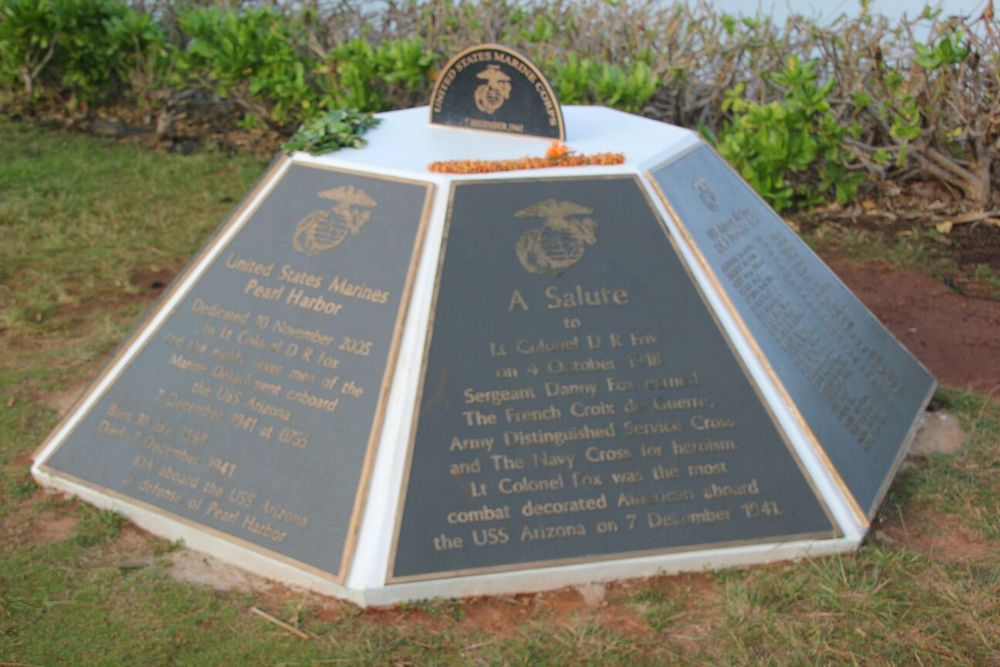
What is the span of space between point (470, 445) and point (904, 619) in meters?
1.47

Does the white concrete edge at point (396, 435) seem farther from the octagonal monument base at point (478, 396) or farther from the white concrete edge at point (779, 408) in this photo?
the white concrete edge at point (779, 408)

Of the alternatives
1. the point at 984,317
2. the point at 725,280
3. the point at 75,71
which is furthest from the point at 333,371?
the point at 75,71

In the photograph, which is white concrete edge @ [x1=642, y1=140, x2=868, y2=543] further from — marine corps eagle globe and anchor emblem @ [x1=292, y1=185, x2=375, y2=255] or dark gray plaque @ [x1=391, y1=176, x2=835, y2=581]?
marine corps eagle globe and anchor emblem @ [x1=292, y1=185, x2=375, y2=255]

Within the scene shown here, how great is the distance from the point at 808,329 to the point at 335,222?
1.86m

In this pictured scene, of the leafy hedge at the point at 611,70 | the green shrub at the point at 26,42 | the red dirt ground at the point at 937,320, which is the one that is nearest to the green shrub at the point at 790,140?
the leafy hedge at the point at 611,70

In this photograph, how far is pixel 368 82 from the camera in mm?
8391

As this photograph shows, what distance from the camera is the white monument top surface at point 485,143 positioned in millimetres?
4484

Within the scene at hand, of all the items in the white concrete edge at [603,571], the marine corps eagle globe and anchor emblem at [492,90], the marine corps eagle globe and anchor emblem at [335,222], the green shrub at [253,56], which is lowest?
the white concrete edge at [603,571]

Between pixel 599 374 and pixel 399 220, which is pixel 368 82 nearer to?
pixel 399 220

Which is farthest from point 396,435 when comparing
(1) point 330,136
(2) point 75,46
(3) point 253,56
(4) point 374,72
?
(2) point 75,46

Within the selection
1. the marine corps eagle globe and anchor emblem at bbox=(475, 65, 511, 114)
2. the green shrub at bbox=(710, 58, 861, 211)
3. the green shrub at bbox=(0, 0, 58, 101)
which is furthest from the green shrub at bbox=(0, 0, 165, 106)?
the marine corps eagle globe and anchor emblem at bbox=(475, 65, 511, 114)

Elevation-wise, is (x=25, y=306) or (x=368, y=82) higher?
(x=368, y=82)

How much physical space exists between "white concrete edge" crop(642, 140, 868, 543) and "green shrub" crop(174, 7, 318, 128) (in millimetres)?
4908

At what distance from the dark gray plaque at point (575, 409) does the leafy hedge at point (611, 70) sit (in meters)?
3.32
